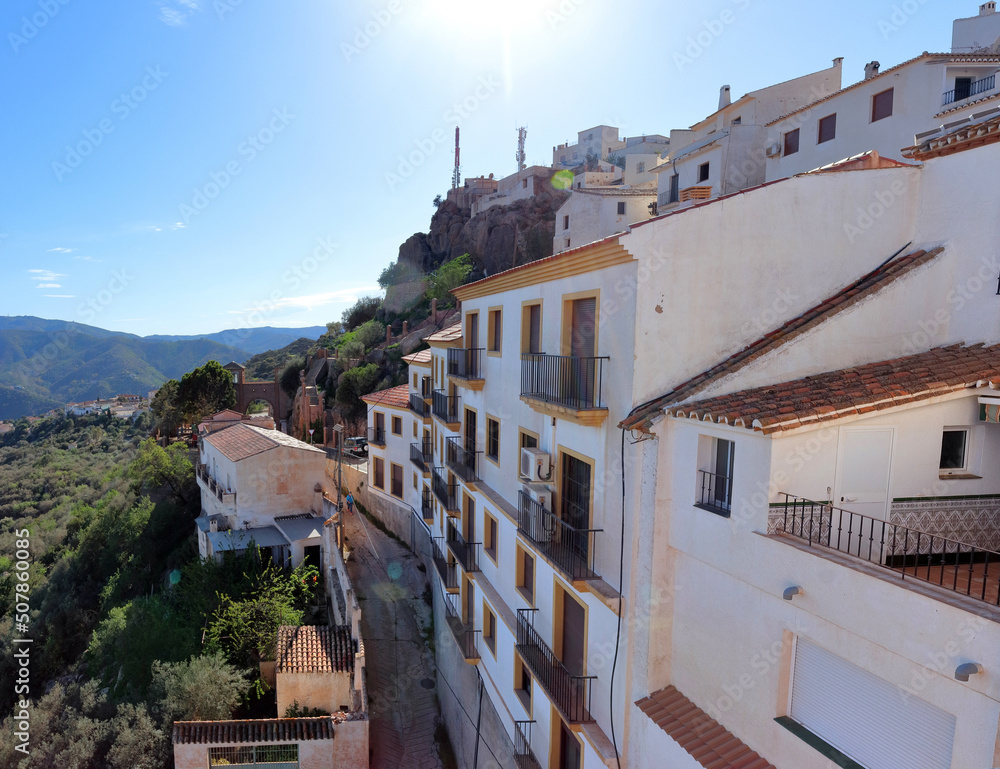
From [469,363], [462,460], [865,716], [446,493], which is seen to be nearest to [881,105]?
[469,363]

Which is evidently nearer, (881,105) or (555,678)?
(555,678)

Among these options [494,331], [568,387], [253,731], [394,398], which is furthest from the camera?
[394,398]

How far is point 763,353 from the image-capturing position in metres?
7.48

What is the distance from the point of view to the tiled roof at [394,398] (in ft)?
84.3

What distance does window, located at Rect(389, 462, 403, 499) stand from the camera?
86.3 ft

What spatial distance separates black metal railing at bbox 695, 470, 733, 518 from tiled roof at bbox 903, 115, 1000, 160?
5.46 meters

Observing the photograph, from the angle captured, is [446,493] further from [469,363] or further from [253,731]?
[253,731]

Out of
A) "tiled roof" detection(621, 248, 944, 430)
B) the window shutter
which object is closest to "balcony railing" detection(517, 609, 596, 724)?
the window shutter

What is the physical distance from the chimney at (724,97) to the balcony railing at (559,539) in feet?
102

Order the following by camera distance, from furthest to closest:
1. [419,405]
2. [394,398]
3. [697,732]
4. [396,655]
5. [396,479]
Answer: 1. [394,398]
2. [396,479]
3. [419,405]
4. [396,655]
5. [697,732]

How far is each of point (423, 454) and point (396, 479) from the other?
5.61 meters

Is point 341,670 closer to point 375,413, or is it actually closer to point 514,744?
point 514,744

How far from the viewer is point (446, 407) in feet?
55.6

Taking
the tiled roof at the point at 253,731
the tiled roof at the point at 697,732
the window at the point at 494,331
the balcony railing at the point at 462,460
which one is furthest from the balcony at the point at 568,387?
the tiled roof at the point at 253,731
